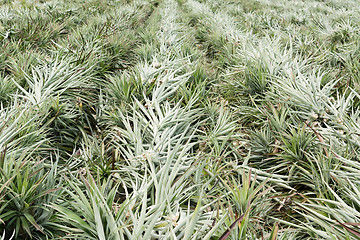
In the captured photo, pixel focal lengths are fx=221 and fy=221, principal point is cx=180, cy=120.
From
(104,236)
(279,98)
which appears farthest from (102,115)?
(279,98)

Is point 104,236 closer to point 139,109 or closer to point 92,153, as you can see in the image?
point 92,153

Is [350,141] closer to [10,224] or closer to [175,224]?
[175,224]

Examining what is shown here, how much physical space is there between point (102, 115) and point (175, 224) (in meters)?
1.21

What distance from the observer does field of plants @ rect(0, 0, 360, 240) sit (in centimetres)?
87

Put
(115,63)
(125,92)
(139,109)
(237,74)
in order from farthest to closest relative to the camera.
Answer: (115,63) < (237,74) < (125,92) < (139,109)

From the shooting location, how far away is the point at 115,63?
289cm

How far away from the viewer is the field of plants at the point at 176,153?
871 mm

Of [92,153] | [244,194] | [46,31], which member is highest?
[46,31]

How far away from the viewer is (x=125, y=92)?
6.29ft

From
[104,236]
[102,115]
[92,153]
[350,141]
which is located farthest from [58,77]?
[350,141]

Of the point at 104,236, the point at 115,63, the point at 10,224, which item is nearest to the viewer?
the point at 104,236

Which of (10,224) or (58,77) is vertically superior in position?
(58,77)

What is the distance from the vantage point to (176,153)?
1.31m

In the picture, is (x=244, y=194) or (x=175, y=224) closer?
(x=175, y=224)
